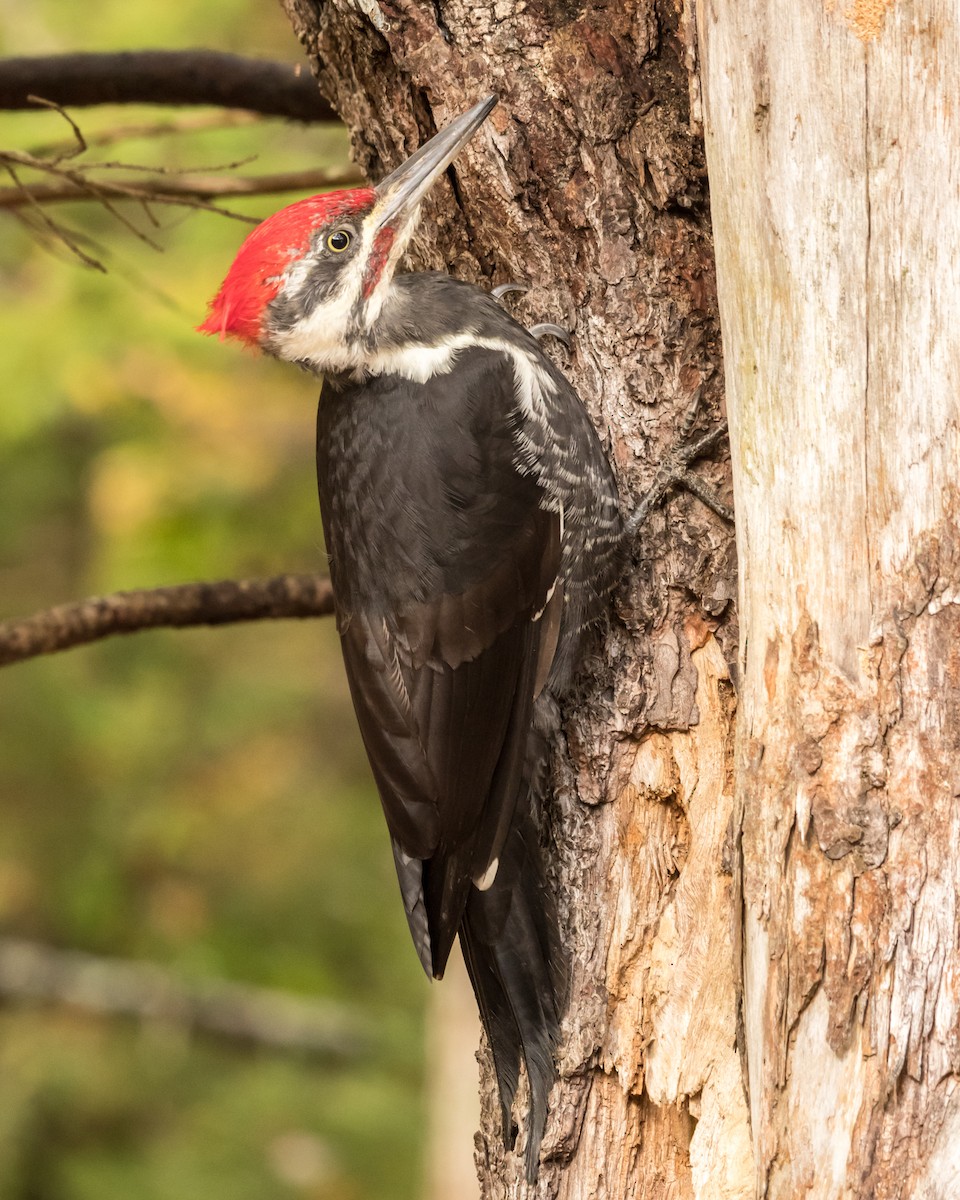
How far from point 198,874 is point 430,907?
3.80m

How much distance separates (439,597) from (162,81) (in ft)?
4.70

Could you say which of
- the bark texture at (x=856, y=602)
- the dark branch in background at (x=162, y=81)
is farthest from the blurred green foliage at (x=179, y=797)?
the bark texture at (x=856, y=602)

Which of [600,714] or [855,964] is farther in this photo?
[600,714]

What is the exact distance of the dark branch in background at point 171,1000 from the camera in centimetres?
609

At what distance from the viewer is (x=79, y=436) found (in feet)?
20.2

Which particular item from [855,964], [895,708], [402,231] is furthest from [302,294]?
[855,964]

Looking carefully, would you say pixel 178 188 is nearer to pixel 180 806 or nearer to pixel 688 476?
pixel 688 476

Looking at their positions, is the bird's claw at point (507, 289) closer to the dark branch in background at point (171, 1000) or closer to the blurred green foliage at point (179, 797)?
the blurred green foliage at point (179, 797)

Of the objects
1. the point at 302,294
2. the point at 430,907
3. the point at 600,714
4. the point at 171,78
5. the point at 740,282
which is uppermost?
the point at 171,78

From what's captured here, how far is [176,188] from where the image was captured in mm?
3357

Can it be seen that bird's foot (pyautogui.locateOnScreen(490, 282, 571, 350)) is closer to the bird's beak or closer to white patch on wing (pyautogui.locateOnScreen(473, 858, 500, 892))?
the bird's beak

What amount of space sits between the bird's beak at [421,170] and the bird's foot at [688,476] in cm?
69

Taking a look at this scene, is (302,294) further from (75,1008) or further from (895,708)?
(75,1008)

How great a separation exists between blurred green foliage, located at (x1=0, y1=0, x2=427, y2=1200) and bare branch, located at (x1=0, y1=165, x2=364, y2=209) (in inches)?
52.7
